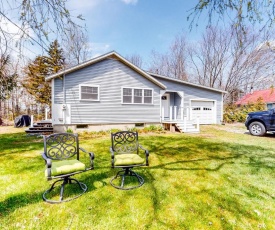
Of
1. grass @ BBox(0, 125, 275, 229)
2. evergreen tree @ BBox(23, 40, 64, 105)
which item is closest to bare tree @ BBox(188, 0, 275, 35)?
grass @ BBox(0, 125, 275, 229)

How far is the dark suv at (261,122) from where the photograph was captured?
30.5ft

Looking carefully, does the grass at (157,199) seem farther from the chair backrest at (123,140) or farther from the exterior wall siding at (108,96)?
the exterior wall siding at (108,96)

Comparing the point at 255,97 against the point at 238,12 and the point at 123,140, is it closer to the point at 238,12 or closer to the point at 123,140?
the point at 238,12

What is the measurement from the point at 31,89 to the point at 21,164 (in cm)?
1764

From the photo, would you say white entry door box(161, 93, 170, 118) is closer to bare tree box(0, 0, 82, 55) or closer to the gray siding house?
the gray siding house

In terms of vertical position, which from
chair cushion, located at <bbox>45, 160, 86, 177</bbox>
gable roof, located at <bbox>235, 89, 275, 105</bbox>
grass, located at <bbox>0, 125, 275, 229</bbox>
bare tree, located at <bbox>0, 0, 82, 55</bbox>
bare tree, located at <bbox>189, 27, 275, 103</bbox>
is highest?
bare tree, located at <bbox>189, 27, 275, 103</bbox>

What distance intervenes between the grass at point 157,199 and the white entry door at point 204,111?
33.7 ft

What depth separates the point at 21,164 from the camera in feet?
15.5

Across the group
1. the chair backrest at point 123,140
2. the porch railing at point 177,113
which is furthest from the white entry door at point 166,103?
the chair backrest at point 123,140

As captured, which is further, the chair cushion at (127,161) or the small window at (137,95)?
the small window at (137,95)

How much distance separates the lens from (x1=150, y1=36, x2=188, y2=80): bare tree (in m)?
25.3

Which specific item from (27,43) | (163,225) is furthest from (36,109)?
(163,225)

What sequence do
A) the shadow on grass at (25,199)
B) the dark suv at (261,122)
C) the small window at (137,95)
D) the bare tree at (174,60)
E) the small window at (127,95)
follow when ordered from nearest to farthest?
the shadow on grass at (25,199) → the dark suv at (261,122) → the small window at (127,95) → the small window at (137,95) → the bare tree at (174,60)

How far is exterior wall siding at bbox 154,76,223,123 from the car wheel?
17.7ft
